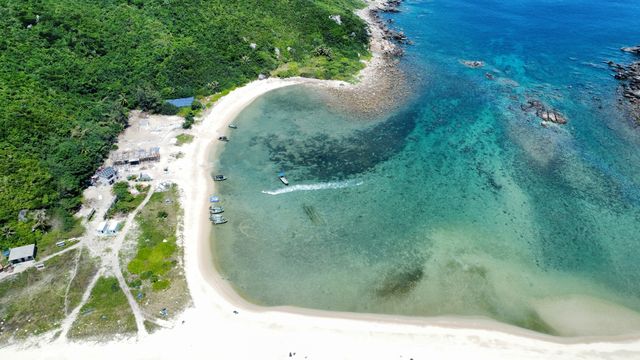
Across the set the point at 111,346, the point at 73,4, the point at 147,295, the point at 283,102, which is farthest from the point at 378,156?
the point at 73,4

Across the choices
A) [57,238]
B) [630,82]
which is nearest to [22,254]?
[57,238]

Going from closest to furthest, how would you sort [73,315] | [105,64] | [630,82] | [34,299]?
[73,315]
[34,299]
[105,64]
[630,82]

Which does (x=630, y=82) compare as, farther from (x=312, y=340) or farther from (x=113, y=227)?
(x=113, y=227)

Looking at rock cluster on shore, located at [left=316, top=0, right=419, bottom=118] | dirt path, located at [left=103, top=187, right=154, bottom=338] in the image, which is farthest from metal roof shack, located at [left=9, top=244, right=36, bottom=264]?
rock cluster on shore, located at [left=316, top=0, right=419, bottom=118]

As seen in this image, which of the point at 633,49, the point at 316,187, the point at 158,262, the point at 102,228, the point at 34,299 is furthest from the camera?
the point at 633,49

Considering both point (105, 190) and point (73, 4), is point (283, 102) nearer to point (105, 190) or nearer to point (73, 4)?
point (105, 190)

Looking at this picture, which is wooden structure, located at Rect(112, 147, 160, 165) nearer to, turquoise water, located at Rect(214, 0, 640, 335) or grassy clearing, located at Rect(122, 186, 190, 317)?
grassy clearing, located at Rect(122, 186, 190, 317)
